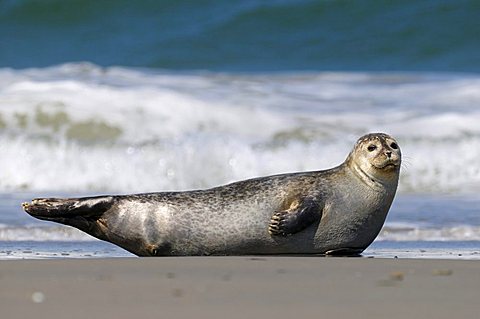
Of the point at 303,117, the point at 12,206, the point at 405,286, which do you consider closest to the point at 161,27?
the point at 303,117

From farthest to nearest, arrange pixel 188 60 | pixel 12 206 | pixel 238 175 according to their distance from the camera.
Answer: pixel 188 60, pixel 238 175, pixel 12 206

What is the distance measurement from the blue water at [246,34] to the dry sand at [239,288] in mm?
10971

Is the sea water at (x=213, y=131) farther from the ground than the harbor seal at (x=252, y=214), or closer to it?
farther from the ground

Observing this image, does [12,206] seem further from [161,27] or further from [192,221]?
[161,27]

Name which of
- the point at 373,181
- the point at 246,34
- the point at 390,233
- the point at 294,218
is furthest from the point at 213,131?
the point at 294,218

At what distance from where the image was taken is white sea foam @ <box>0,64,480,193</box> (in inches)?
424

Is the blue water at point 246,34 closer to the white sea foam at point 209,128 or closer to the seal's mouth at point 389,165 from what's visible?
the white sea foam at point 209,128

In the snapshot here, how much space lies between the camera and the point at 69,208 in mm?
5855

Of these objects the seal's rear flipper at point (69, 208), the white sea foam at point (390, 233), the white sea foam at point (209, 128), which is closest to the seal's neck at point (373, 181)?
the white sea foam at point (390, 233)

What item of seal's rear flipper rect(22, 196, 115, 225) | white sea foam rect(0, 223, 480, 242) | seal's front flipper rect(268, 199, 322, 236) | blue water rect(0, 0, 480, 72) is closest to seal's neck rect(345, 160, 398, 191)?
seal's front flipper rect(268, 199, 322, 236)

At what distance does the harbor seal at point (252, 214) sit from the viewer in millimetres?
5797

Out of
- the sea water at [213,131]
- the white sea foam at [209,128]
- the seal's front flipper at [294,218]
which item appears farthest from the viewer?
the white sea foam at [209,128]

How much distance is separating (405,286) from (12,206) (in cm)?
474

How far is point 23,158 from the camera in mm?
11070
